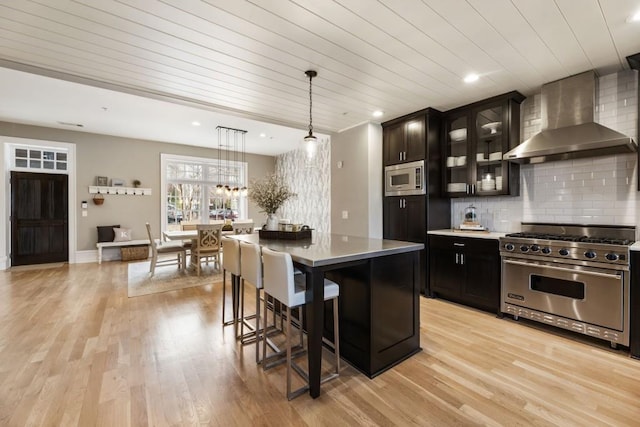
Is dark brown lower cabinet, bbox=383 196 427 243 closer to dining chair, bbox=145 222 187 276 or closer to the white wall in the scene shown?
the white wall

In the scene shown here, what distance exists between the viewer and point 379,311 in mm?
2033

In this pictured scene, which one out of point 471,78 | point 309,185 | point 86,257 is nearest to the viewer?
point 471,78

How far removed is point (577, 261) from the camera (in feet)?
8.34

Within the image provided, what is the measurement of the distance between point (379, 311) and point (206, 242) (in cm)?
389

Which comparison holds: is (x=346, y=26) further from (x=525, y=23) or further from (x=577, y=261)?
(x=577, y=261)

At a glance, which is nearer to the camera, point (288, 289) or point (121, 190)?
point (288, 289)

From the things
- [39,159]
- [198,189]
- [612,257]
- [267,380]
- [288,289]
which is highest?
[39,159]

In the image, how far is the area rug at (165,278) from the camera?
4.14 meters

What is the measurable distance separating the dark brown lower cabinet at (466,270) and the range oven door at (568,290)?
14 centimetres

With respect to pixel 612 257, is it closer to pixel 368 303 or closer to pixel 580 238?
pixel 580 238

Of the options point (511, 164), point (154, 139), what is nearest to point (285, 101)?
point (511, 164)

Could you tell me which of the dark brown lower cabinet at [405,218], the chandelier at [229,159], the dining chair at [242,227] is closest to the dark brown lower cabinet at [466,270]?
the dark brown lower cabinet at [405,218]

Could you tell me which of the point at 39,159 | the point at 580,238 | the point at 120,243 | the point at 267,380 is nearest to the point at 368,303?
the point at 267,380

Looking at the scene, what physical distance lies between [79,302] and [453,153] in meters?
5.31
